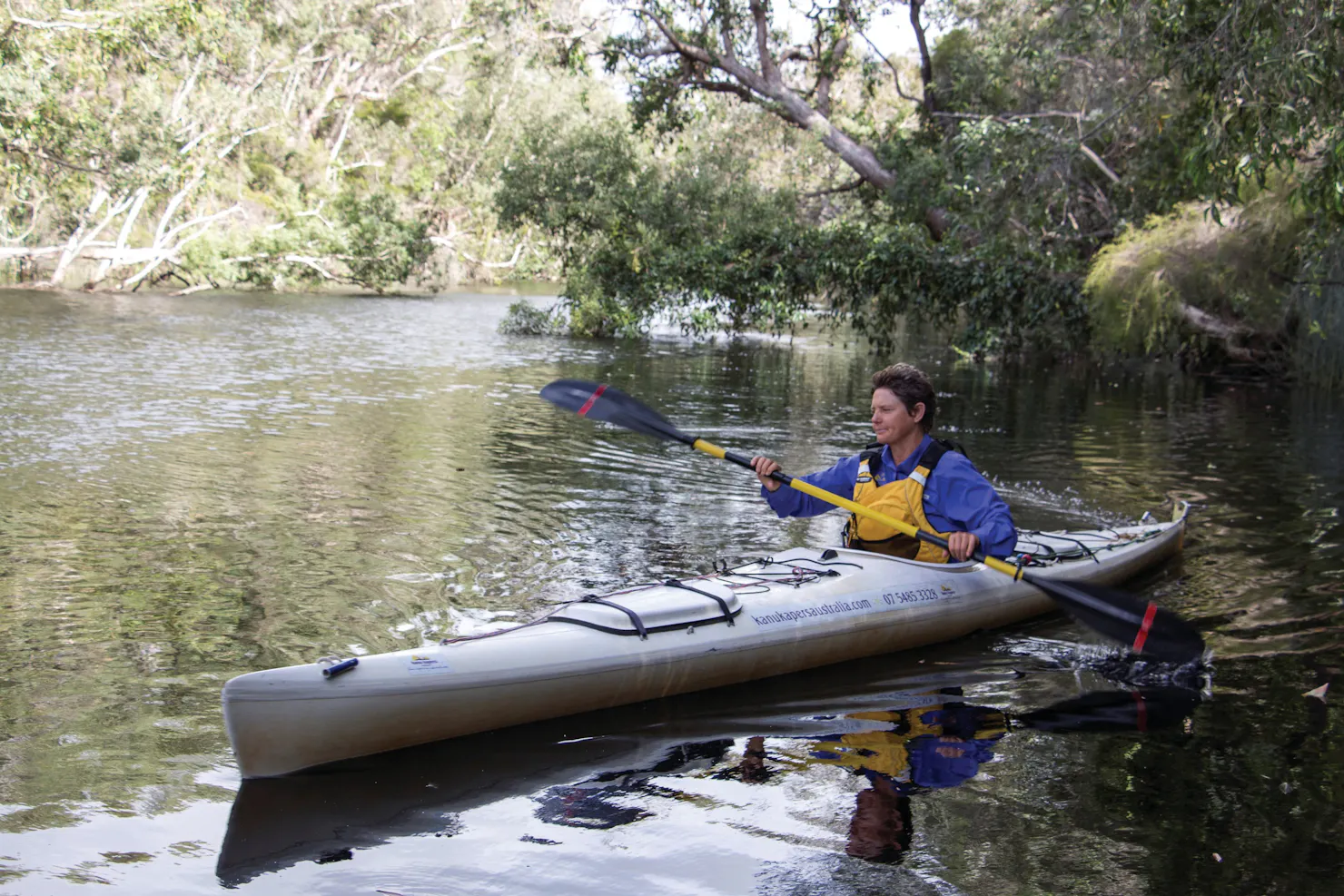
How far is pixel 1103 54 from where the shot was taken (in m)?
14.3

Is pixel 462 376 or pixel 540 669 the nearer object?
pixel 540 669

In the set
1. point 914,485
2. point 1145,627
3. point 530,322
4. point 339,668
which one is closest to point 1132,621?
point 1145,627

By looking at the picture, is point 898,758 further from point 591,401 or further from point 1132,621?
point 591,401

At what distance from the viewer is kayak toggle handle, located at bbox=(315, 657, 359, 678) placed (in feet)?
10.6

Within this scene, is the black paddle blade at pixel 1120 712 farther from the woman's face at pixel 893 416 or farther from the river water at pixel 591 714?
the woman's face at pixel 893 416

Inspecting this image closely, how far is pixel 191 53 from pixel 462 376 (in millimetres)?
13306

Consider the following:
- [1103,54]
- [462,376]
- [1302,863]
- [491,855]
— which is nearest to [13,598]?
[491,855]

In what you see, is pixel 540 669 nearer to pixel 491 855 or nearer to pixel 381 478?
pixel 491 855

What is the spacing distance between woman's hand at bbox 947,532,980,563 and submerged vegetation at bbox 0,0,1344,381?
126 inches

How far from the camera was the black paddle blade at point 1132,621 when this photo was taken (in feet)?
13.6

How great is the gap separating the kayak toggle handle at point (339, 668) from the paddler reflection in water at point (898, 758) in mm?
1143

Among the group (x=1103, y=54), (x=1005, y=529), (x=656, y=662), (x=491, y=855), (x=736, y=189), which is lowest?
(x=491, y=855)

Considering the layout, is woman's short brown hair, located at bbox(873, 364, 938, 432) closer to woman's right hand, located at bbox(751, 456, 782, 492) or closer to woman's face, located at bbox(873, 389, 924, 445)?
woman's face, located at bbox(873, 389, 924, 445)

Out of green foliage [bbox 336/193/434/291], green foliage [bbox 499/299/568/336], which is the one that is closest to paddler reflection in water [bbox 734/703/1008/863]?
green foliage [bbox 499/299/568/336]
